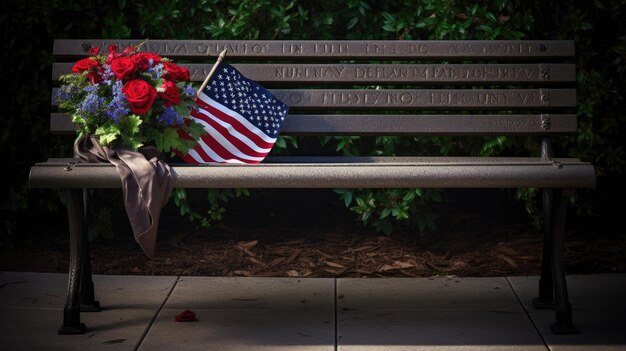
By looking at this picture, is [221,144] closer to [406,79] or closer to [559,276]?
[406,79]

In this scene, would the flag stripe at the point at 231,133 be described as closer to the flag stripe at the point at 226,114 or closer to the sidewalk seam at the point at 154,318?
the flag stripe at the point at 226,114

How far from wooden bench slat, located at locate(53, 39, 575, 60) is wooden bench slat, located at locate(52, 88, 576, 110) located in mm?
174

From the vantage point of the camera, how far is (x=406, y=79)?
510cm

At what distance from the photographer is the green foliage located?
5.75 meters

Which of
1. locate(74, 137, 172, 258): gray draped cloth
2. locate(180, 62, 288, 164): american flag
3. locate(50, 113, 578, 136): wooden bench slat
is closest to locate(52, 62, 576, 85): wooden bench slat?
locate(50, 113, 578, 136): wooden bench slat

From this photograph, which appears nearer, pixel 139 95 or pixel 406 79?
pixel 139 95

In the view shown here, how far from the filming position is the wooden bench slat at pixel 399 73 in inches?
200

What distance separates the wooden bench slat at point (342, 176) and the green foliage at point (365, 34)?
1.34 m

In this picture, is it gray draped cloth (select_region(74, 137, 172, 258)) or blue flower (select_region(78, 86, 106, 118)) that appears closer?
gray draped cloth (select_region(74, 137, 172, 258))

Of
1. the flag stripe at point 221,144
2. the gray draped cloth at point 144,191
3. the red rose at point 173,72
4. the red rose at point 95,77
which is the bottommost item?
the gray draped cloth at point 144,191

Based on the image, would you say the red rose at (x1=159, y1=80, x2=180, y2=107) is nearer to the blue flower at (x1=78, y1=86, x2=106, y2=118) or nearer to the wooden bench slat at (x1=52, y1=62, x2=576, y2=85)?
the blue flower at (x1=78, y1=86, x2=106, y2=118)

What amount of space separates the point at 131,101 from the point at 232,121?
57 centimetres

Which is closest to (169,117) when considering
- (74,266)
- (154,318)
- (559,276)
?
(74,266)

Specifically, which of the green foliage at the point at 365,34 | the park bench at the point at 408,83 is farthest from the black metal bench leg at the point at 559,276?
the green foliage at the point at 365,34
